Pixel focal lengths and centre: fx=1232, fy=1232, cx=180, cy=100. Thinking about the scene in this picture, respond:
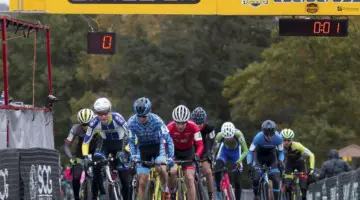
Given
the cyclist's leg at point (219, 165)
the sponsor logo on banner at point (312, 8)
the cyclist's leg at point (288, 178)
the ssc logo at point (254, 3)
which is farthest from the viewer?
Result: the ssc logo at point (254, 3)

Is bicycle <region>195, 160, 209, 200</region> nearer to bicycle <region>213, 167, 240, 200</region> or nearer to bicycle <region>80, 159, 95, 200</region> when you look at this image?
bicycle <region>213, 167, 240, 200</region>

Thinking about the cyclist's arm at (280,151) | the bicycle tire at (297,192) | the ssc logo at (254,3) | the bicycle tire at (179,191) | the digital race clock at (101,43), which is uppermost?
the ssc logo at (254,3)

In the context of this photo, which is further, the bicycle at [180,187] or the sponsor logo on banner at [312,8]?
the sponsor logo on banner at [312,8]

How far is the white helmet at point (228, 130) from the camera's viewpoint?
71.9 feet

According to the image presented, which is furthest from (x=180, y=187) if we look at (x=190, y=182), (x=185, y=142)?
(x=185, y=142)

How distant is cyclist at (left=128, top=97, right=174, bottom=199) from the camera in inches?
669

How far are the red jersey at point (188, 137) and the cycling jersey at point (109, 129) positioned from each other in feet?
3.78

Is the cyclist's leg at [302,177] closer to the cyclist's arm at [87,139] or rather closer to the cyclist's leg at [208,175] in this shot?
the cyclist's leg at [208,175]

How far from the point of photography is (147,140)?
17875 millimetres

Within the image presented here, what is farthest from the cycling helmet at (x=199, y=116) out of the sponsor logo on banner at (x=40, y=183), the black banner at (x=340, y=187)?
the sponsor logo on banner at (x=40, y=183)

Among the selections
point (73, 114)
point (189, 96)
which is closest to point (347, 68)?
point (189, 96)

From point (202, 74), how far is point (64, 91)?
9799 millimetres

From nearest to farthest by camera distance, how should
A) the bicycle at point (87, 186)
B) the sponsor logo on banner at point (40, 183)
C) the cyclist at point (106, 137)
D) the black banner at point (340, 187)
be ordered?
the sponsor logo on banner at point (40, 183) → the cyclist at point (106, 137) → the bicycle at point (87, 186) → the black banner at point (340, 187)

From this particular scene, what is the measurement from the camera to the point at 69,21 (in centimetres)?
7200
